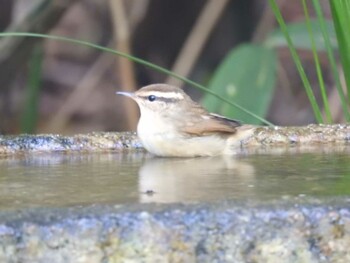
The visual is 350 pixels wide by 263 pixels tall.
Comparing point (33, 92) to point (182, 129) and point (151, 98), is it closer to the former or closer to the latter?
point (151, 98)

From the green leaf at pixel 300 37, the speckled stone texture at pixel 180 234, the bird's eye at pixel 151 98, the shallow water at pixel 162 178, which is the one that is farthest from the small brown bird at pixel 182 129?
the speckled stone texture at pixel 180 234

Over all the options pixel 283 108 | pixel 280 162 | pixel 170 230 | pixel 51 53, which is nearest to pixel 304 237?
pixel 170 230

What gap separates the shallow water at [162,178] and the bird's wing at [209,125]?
0.86 feet

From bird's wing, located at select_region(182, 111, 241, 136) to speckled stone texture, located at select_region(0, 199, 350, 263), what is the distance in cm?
198

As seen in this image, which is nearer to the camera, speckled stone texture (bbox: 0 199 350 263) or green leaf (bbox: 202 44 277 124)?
speckled stone texture (bbox: 0 199 350 263)

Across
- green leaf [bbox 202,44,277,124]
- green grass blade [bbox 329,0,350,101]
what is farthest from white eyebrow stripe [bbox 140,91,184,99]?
green leaf [bbox 202,44,277,124]

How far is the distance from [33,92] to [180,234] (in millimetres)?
4385

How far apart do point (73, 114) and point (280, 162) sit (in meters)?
5.63

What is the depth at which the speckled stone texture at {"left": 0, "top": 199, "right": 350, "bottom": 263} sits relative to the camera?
2197 millimetres

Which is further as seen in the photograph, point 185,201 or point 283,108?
point 283,108

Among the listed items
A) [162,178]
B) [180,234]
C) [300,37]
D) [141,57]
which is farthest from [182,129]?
[141,57]

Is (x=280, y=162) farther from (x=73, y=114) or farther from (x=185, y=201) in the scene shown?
(x=73, y=114)

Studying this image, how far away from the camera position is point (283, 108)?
8828mm

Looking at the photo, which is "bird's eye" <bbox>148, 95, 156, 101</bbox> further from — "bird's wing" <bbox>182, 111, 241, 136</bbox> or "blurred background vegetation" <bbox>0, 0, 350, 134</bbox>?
"blurred background vegetation" <bbox>0, 0, 350, 134</bbox>
